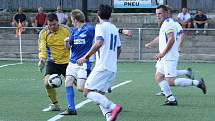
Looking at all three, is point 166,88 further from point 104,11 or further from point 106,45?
point 104,11

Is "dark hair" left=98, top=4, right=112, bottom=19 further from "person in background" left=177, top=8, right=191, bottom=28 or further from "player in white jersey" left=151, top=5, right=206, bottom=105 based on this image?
"person in background" left=177, top=8, right=191, bottom=28

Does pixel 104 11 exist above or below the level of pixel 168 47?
above

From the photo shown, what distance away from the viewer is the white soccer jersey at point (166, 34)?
13258 mm

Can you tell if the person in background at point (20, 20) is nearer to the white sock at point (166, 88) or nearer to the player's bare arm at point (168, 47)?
the white sock at point (166, 88)

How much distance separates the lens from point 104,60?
10.4 meters

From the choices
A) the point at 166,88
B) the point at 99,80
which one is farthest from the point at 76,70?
the point at 166,88

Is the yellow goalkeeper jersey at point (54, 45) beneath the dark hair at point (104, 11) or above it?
beneath

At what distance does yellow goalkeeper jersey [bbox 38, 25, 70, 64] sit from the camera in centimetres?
1273

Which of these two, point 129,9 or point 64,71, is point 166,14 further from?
point 129,9

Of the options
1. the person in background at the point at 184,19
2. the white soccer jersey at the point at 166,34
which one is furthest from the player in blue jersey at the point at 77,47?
the person in background at the point at 184,19

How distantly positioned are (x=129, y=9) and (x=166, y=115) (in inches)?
832

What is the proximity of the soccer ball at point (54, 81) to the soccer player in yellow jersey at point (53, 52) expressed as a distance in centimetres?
26

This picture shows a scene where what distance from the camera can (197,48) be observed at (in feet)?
92.2

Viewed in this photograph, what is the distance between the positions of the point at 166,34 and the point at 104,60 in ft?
10.6
